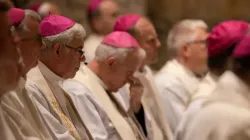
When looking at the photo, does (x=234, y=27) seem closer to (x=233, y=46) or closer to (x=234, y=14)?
(x=233, y=46)

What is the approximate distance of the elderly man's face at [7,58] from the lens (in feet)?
9.62

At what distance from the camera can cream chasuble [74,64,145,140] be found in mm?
4871

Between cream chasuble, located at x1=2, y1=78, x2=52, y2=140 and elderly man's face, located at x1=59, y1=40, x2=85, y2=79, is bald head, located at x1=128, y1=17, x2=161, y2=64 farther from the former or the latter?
cream chasuble, located at x1=2, y1=78, x2=52, y2=140

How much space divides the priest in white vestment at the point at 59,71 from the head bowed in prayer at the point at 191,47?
226 centimetres

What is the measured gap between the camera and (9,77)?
9.68 ft

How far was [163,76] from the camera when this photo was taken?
6.33m

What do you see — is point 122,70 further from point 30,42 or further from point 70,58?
point 30,42

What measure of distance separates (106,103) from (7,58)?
2106 millimetres

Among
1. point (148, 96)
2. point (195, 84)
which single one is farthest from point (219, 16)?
point (148, 96)

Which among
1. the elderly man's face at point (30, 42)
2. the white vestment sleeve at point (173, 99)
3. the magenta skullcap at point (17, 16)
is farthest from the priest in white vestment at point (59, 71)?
the white vestment sleeve at point (173, 99)

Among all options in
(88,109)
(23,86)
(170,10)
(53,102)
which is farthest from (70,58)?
(170,10)

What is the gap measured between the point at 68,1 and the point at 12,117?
19.8 feet

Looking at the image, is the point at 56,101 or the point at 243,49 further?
the point at 56,101

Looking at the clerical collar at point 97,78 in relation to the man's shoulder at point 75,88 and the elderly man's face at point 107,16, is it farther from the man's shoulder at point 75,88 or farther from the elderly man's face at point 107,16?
the elderly man's face at point 107,16
